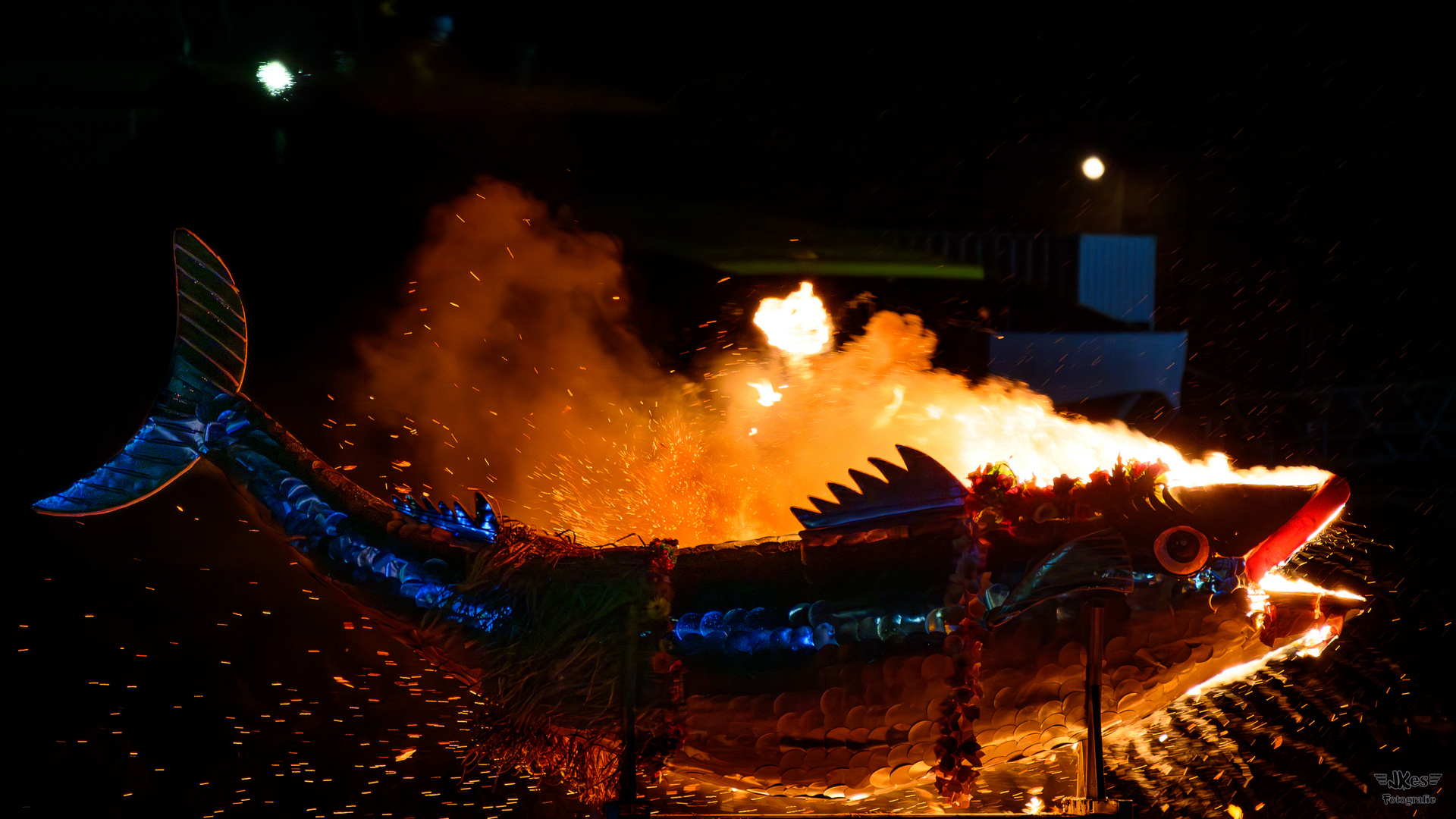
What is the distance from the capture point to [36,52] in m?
2.57

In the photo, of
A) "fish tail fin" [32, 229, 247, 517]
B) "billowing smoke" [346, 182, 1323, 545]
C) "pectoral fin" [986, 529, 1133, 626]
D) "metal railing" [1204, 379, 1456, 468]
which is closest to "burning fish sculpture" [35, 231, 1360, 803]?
"pectoral fin" [986, 529, 1133, 626]

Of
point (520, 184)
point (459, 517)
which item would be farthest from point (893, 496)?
point (520, 184)

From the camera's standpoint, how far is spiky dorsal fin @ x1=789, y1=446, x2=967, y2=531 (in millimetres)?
1382

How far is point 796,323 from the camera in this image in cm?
278

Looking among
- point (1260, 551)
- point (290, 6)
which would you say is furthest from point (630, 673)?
point (290, 6)

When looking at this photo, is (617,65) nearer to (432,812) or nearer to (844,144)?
(844,144)

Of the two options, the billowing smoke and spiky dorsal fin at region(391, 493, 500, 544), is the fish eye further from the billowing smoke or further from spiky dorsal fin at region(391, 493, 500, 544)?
the billowing smoke

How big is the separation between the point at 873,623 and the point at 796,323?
1.58 m

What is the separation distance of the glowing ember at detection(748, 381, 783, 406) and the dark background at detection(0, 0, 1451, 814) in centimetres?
28

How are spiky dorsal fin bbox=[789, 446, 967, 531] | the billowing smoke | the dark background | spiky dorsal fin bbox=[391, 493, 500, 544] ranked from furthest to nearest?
the billowing smoke → the dark background → spiky dorsal fin bbox=[391, 493, 500, 544] → spiky dorsal fin bbox=[789, 446, 967, 531]

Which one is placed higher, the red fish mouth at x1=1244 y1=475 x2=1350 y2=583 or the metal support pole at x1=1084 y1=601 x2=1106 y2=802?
the red fish mouth at x1=1244 y1=475 x2=1350 y2=583

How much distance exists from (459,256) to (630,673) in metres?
1.79

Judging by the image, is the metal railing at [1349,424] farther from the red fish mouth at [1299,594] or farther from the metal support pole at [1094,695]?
the metal support pole at [1094,695]

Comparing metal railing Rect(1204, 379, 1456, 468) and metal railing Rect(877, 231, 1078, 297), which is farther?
metal railing Rect(877, 231, 1078, 297)
